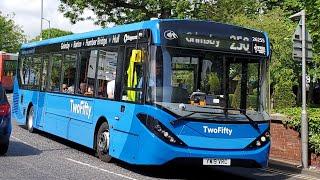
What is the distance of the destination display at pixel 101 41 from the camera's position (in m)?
11.1

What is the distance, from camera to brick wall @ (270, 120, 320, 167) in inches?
536

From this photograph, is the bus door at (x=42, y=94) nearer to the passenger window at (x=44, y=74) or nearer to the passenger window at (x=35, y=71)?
the passenger window at (x=44, y=74)

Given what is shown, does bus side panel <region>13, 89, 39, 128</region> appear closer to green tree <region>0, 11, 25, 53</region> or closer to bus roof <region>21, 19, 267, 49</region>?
bus roof <region>21, 19, 267, 49</region>

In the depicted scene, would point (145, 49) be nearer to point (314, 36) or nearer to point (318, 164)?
point (318, 164)

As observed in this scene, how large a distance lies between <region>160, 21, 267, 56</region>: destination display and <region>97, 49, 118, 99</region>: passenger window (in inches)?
76.4

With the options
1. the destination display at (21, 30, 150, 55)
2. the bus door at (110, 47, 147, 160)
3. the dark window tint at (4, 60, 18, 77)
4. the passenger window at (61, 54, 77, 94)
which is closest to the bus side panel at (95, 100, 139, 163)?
the bus door at (110, 47, 147, 160)

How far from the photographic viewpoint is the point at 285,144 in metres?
13.9

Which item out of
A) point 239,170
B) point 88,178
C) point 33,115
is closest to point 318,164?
point 239,170

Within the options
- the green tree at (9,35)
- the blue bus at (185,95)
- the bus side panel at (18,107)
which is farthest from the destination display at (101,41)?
the green tree at (9,35)

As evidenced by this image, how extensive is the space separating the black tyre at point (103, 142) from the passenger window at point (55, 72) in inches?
142

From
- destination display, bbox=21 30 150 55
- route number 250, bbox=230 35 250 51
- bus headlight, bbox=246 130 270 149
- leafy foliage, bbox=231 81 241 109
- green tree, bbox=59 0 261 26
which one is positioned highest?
green tree, bbox=59 0 261 26

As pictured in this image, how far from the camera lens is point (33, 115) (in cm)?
1772

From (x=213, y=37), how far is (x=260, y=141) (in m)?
2.10

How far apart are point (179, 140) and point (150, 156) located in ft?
1.87
